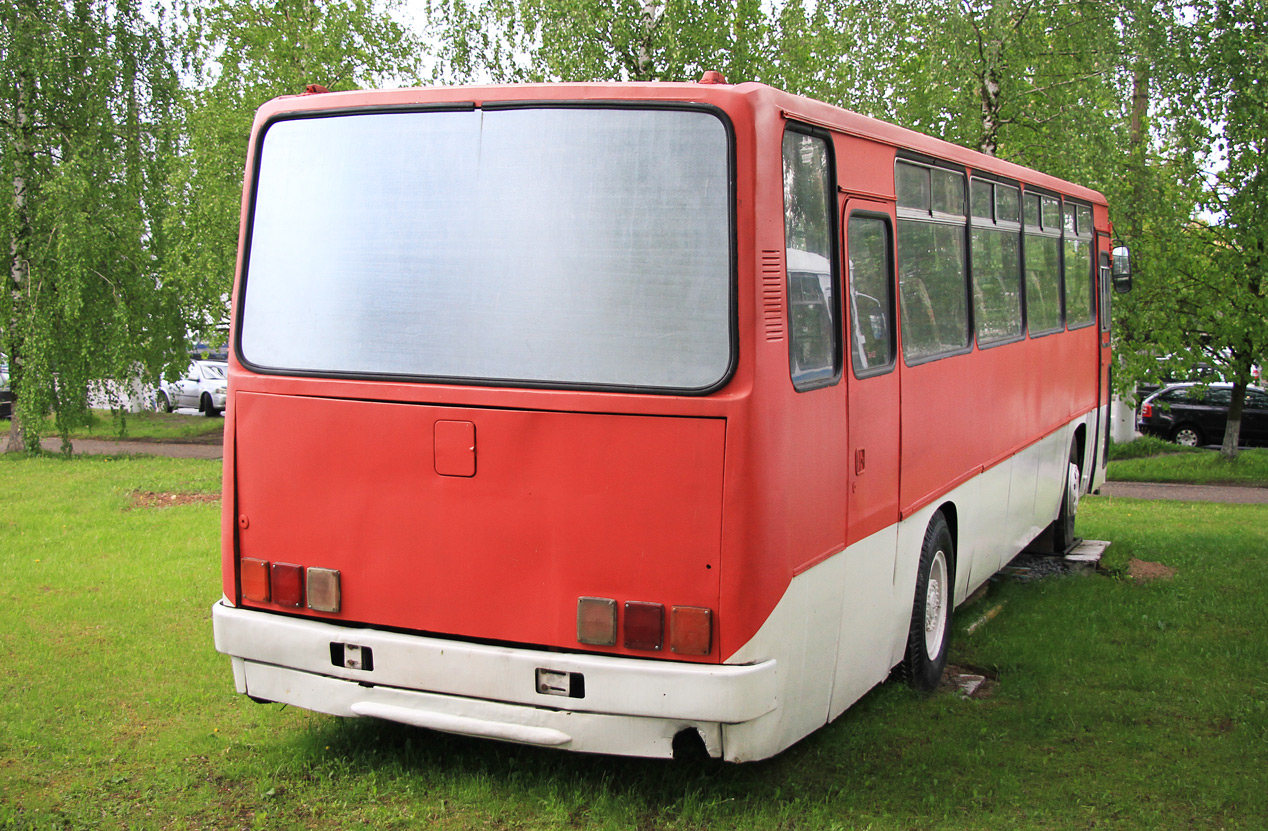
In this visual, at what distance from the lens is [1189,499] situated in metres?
18.9

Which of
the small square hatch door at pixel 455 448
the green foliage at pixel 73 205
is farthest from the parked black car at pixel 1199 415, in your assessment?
the small square hatch door at pixel 455 448

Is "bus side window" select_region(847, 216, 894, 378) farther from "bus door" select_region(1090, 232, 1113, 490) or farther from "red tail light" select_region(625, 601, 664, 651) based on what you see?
"bus door" select_region(1090, 232, 1113, 490)

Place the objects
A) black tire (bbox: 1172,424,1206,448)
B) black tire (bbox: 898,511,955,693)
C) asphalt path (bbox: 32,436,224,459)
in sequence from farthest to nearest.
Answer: black tire (bbox: 1172,424,1206,448), asphalt path (bbox: 32,436,224,459), black tire (bbox: 898,511,955,693)

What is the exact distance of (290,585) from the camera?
16.3 ft

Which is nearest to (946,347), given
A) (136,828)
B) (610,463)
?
(610,463)

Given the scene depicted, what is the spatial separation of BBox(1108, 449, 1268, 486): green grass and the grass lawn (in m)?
14.0

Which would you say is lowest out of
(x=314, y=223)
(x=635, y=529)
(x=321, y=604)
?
(x=321, y=604)

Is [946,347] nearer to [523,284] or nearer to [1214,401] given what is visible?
[523,284]

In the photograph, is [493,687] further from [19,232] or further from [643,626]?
[19,232]

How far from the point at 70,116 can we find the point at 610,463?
17709mm

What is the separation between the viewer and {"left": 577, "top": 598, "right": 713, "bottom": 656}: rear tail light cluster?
4.36 meters

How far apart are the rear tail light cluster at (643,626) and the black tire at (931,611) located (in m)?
2.23

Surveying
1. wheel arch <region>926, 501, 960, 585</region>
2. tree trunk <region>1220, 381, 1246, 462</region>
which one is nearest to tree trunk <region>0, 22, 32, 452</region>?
wheel arch <region>926, 501, 960, 585</region>

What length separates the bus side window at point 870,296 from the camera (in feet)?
17.3
